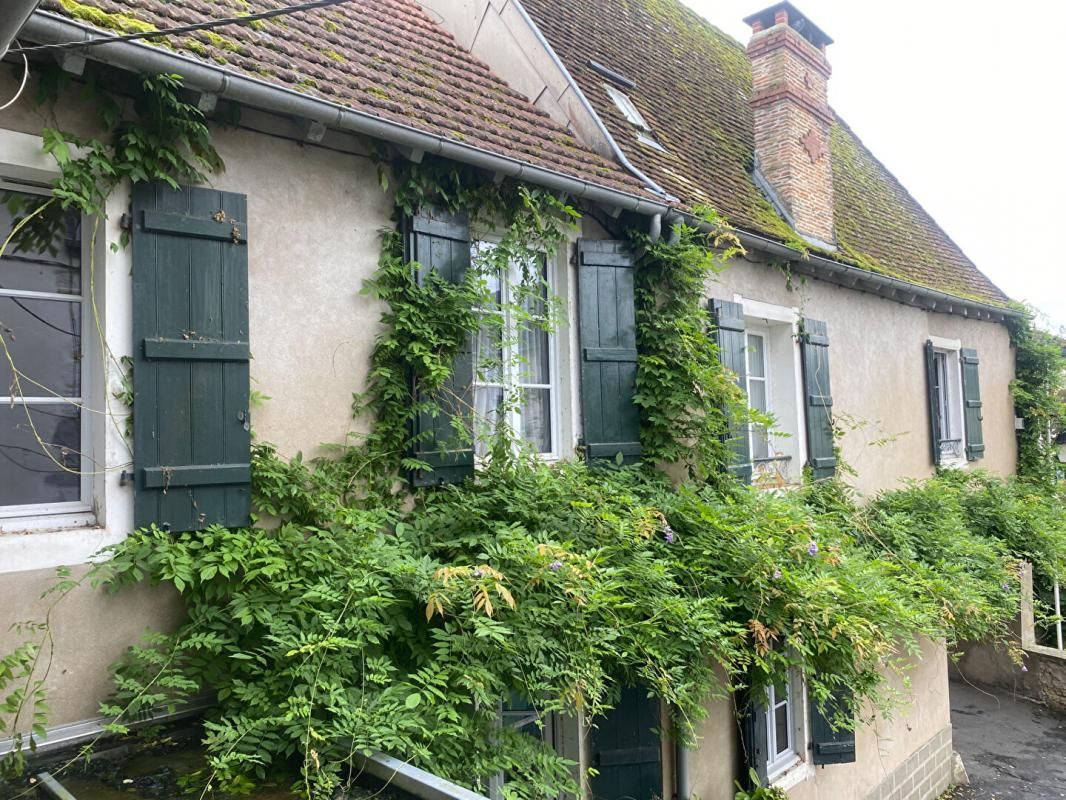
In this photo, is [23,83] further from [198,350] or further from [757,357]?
[757,357]

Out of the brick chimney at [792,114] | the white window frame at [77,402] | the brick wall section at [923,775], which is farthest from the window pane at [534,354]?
the brick wall section at [923,775]

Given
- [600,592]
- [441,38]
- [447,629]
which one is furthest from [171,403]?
[441,38]

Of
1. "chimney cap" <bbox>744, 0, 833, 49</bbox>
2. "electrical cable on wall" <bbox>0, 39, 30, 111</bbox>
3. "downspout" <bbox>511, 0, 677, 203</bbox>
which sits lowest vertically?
"electrical cable on wall" <bbox>0, 39, 30, 111</bbox>

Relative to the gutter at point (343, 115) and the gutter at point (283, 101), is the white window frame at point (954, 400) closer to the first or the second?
the gutter at point (343, 115)

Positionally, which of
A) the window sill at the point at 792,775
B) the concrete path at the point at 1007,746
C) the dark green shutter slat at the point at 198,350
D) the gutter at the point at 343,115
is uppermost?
the gutter at the point at 343,115

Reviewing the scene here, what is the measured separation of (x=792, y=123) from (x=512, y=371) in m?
4.96

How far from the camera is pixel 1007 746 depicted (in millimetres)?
8406

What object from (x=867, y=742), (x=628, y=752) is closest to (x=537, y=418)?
(x=628, y=752)

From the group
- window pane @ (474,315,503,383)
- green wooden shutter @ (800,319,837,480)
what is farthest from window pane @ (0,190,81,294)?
green wooden shutter @ (800,319,837,480)

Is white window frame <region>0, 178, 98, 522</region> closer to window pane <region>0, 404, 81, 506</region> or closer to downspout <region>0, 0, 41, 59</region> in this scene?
window pane <region>0, 404, 81, 506</region>

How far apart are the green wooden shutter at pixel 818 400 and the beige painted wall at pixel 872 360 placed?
9.7 inches

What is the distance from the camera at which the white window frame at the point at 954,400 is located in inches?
389

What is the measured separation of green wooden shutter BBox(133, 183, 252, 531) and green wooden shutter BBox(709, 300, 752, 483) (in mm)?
3711

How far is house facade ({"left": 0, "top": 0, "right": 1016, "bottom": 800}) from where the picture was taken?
332cm
